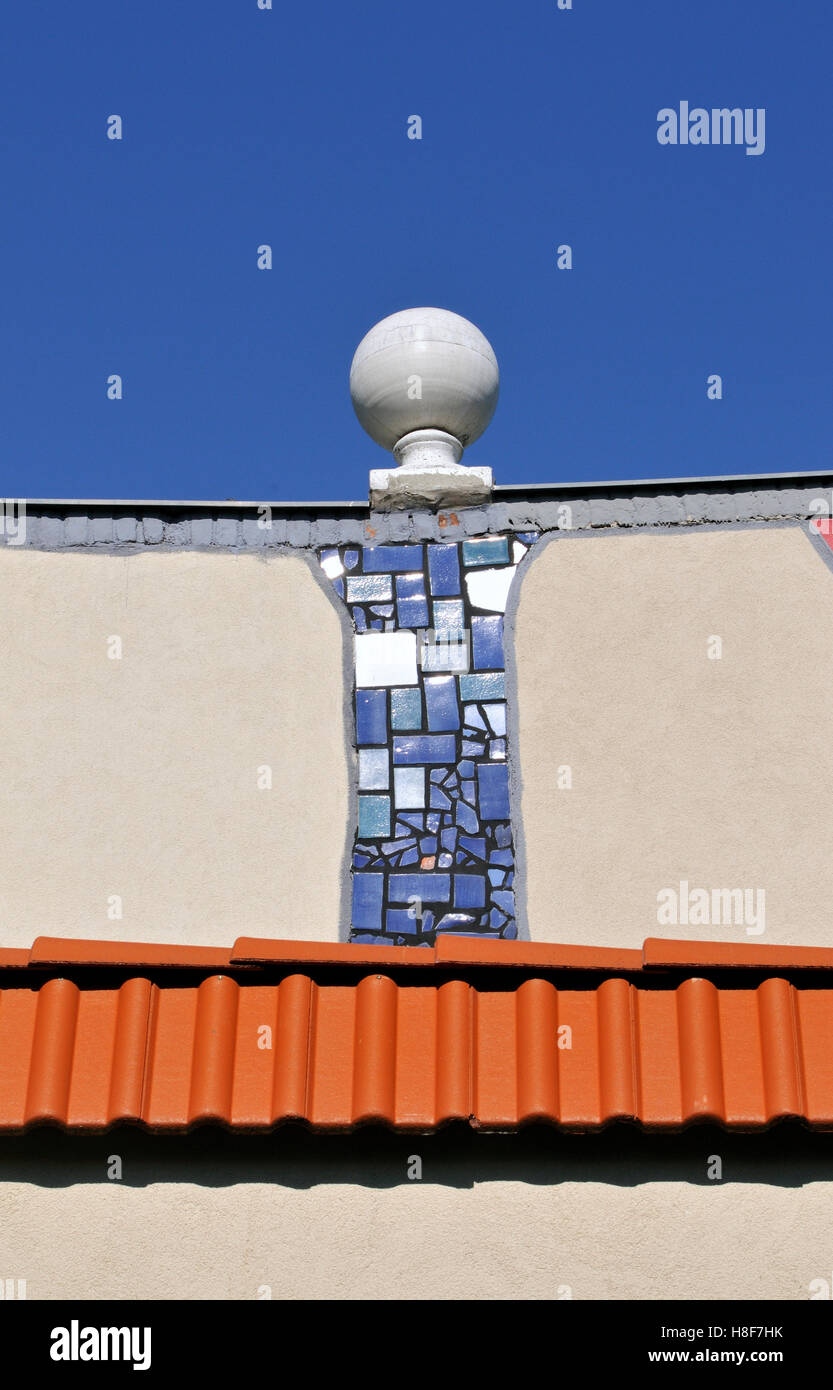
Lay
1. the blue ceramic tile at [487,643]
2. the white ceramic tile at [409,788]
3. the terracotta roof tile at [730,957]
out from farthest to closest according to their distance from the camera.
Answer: the blue ceramic tile at [487,643] → the white ceramic tile at [409,788] → the terracotta roof tile at [730,957]

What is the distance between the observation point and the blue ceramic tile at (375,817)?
884cm

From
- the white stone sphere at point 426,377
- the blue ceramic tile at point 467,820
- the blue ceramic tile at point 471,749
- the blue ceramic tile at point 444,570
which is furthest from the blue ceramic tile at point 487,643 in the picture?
the white stone sphere at point 426,377

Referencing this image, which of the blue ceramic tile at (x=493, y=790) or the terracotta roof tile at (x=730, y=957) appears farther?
the blue ceramic tile at (x=493, y=790)

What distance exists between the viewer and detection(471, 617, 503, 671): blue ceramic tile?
923cm

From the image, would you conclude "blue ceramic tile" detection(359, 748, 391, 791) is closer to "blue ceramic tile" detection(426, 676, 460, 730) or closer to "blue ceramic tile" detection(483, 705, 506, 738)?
"blue ceramic tile" detection(426, 676, 460, 730)

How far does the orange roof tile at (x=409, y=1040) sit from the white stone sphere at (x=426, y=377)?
570 centimetres

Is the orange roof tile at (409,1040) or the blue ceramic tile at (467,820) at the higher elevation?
the blue ceramic tile at (467,820)

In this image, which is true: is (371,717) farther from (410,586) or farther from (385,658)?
(410,586)

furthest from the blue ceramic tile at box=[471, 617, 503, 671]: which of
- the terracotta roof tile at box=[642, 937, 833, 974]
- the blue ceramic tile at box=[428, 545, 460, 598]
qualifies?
the terracotta roof tile at box=[642, 937, 833, 974]

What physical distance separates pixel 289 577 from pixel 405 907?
2083 mm

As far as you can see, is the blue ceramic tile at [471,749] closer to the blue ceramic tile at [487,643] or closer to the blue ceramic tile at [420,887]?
the blue ceramic tile at [487,643]

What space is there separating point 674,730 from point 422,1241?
436cm

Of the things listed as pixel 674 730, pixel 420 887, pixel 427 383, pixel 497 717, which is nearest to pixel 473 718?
pixel 497 717
